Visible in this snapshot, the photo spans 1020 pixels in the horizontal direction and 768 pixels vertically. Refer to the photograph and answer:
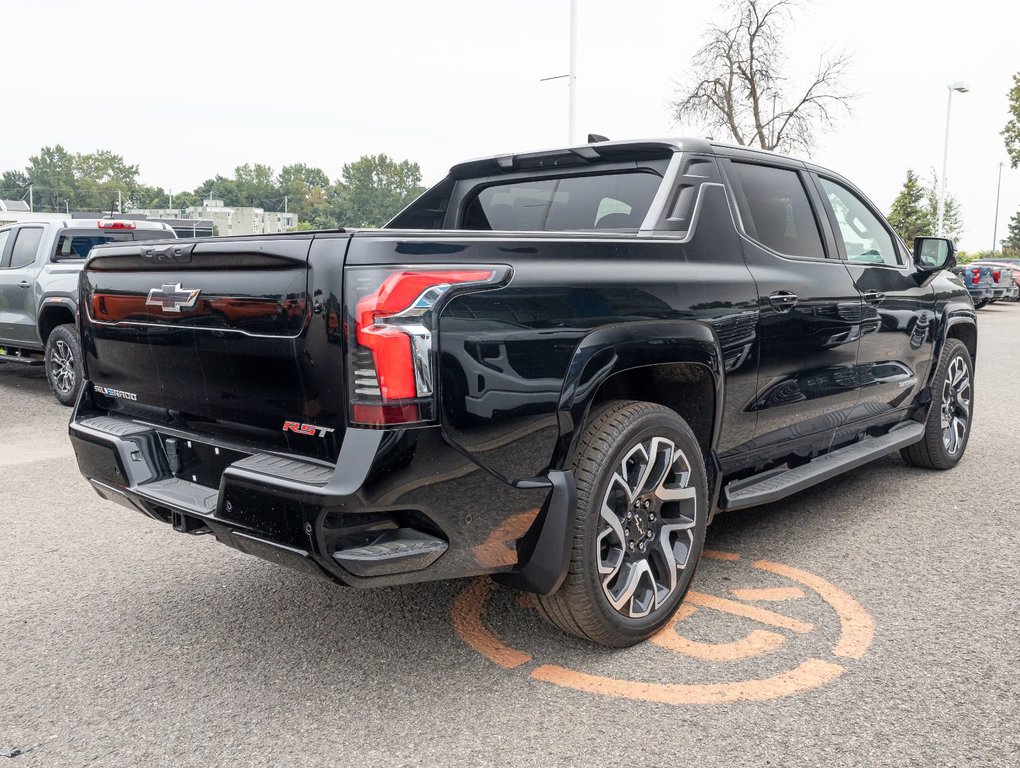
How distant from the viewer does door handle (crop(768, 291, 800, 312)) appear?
3.78 meters

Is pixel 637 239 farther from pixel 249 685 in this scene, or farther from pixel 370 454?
pixel 249 685

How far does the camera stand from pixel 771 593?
3.67 m

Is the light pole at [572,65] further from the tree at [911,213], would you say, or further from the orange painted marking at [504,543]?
the tree at [911,213]

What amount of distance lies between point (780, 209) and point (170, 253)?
275cm

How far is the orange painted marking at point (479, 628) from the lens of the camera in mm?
3107

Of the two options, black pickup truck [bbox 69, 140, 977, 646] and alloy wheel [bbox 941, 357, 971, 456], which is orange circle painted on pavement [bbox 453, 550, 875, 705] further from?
alloy wheel [bbox 941, 357, 971, 456]

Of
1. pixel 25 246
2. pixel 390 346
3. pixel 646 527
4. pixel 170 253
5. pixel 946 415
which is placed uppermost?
pixel 170 253

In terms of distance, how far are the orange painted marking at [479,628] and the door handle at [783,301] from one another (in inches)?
67.1

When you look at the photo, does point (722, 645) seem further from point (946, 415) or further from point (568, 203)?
point (946, 415)

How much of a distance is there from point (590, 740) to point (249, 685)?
45.6 inches

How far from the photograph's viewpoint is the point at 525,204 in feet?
13.9

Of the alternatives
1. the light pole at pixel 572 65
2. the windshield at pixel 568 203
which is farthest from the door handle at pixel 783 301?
the light pole at pixel 572 65

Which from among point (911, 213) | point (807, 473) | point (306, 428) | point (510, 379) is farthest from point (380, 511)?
point (911, 213)

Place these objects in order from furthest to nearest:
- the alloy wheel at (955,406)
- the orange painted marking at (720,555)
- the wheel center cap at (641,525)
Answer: the alloy wheel at (955,406) → the orange painted marking at (720,555) → the wheel center cap at (641,525)
